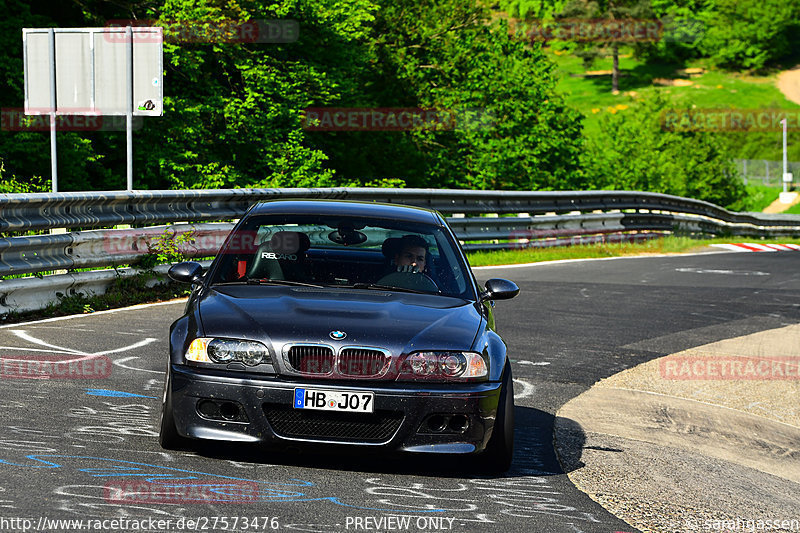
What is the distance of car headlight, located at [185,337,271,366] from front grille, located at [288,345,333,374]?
0.13 m

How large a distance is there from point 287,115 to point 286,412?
1154 inches

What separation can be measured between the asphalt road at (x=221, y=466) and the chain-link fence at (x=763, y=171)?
3360 inches

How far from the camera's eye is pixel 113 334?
31.7ft

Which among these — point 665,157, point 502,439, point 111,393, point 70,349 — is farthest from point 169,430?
point 665,157

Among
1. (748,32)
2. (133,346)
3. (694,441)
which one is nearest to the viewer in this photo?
(694,441)

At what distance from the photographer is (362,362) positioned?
542 cm

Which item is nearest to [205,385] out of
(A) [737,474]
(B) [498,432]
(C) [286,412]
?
(C) [286,412]

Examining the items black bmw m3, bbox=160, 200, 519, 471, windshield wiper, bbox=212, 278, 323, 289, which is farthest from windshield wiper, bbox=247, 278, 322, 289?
black bmw m3, bbox=160, 200, 519, 471

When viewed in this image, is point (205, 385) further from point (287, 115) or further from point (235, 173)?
point (287, 115)

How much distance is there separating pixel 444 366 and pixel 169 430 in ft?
4.44

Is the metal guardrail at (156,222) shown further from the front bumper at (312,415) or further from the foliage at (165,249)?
the front bumper at (312,415)

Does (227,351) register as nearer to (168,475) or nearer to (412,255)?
(168,475)

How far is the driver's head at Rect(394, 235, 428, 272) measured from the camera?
6.61m

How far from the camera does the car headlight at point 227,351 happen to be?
542 cm
